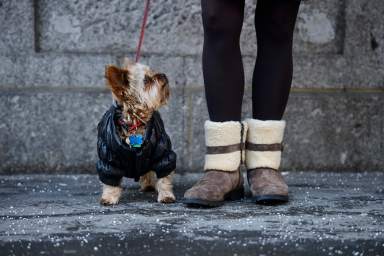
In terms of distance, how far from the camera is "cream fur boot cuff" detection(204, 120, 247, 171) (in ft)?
10.8

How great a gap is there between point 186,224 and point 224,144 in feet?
2.04

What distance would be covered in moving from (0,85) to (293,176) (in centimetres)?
212

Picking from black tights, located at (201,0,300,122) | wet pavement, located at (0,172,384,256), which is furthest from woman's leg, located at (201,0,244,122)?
wet pavement, located at (0,172,384,256)

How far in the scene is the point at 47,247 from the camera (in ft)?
8.02

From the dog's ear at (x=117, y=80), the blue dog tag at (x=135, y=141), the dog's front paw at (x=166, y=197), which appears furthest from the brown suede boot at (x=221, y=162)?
the dog's ear at (x=117, y=80)

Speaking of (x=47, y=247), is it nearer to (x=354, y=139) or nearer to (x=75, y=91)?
(x=75, y=91)

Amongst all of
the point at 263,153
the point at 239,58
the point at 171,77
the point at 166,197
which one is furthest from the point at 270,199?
the point at 171,77

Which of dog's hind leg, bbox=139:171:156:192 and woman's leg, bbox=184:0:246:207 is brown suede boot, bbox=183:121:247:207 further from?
dog's hind leg, bbox=139:171:156:192

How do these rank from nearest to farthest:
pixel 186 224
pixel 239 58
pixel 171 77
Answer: pixel 186 224 < pixel 239 58 < pixel 171 77

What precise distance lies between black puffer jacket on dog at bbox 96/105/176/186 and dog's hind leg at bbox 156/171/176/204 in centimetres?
5

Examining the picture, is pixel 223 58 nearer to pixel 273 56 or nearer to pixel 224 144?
pixel 273 56

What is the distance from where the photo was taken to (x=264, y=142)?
3.40 meters

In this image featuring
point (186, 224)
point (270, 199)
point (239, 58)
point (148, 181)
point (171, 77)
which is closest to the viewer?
point (186, 224)

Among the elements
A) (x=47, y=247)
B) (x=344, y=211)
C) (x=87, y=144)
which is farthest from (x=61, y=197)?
(x=344, y=211)
